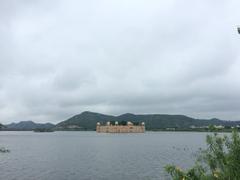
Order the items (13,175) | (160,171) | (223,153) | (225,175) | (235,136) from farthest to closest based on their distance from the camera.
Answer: (160,171) → (13,175) → (223,153) → (235,136) → (225,175)

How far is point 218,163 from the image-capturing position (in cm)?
1631

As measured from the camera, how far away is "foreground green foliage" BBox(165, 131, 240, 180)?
44.6 feet

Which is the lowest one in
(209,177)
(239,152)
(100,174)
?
(100,174)

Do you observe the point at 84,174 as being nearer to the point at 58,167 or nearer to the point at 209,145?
the point at 58,167

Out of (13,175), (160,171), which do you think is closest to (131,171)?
(160,171)

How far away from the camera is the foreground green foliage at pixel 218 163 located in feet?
44.6

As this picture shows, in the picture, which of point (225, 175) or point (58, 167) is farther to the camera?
point (58, 167)

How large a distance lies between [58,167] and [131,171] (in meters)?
18.8

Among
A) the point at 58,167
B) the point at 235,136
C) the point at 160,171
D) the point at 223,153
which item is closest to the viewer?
the point at 235,136

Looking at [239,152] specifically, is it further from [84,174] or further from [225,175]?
[84,174]

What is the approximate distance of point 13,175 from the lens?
6912 centimetres

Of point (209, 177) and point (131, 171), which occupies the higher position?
point (209, 177)

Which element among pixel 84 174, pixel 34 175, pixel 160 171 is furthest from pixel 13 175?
pixel 160 171

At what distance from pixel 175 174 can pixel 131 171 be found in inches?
2432
